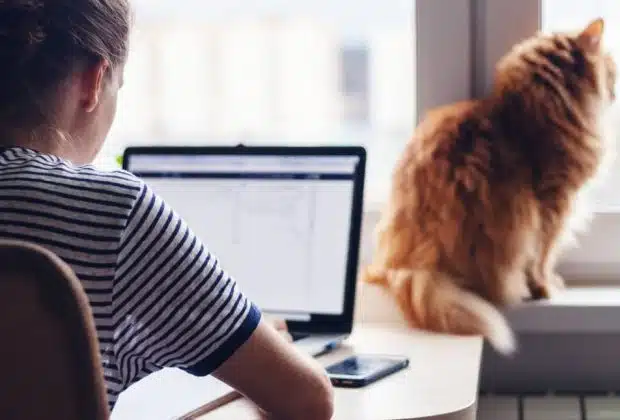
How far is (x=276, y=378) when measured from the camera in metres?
0.85

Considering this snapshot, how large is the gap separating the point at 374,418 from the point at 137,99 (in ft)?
3.34

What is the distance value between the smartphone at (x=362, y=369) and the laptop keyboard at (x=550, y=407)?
37 cm

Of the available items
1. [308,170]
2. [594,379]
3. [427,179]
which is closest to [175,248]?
[308,170]

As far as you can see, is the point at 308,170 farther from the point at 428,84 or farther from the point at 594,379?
the point at 594,379

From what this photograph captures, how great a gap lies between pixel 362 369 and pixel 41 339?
0.60 m

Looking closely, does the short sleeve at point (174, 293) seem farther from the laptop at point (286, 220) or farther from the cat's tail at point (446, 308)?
the cat's tail at point (446, 308)

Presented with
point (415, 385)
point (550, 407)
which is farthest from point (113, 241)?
point (550, 407)

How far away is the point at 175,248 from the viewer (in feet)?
2.67

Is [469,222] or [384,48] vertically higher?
[384,48]

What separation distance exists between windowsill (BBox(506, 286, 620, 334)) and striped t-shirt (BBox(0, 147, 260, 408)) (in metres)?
0.77

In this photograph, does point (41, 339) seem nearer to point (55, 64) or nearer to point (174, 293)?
point (174, 293)

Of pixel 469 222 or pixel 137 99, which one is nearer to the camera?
pixel 469 222

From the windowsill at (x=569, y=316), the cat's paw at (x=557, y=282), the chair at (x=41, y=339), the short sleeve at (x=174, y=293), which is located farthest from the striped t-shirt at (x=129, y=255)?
the cat's paw at (x=557, y=282)

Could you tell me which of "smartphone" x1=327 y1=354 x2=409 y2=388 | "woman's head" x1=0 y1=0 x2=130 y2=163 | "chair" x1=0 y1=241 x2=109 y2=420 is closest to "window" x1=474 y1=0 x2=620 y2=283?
"smartphone" x1=327 y1=354 x2=409 y2=388
